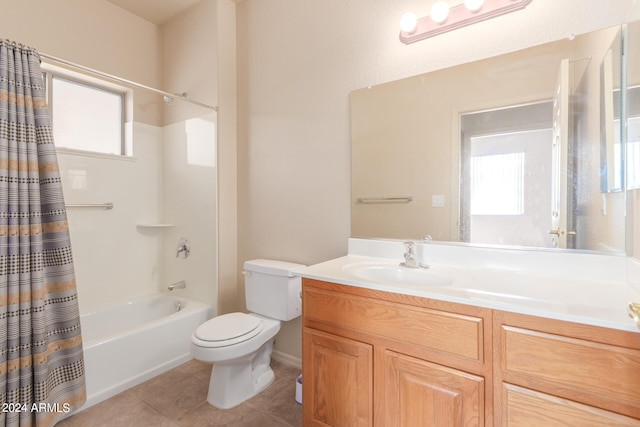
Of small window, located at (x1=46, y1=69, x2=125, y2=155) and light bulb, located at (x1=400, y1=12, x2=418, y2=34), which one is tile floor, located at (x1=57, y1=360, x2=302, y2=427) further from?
light bulb, located at (x1=400, y1=12, x2=418, y2=34)

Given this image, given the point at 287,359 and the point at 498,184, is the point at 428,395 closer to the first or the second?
the point at 498,184

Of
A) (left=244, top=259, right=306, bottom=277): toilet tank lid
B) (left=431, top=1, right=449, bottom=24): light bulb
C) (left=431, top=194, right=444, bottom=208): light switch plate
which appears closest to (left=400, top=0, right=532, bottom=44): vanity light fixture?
(left=431, top=1, right=449, bottom=24): light bulb

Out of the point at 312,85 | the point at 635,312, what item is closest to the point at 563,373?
the point at 635,312

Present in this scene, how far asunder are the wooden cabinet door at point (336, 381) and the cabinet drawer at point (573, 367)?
508 millimetres

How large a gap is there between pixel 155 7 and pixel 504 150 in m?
2.85

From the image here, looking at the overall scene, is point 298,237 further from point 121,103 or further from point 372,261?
point 121,103

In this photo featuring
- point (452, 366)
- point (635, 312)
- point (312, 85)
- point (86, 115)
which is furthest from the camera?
point (86, 115)

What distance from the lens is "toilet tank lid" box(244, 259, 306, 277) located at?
1.91 meters

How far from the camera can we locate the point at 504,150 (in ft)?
4.67

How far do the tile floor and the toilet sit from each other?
8 cm

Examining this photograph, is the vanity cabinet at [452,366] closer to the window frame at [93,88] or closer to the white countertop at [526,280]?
the white countertop at [526,280]

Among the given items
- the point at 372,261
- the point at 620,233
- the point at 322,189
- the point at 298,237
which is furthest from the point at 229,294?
the point at 620,233

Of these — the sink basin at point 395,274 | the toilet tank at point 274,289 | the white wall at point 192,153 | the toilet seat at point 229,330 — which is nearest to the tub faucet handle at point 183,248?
the white wall at point 192,153

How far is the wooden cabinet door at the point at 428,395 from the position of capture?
3.33 ft
